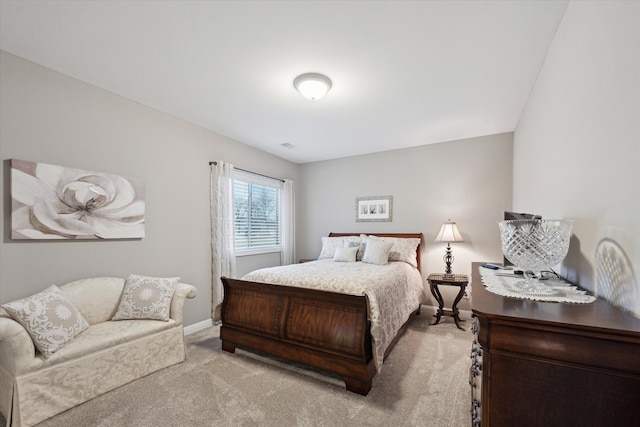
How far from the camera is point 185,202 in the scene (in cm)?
329

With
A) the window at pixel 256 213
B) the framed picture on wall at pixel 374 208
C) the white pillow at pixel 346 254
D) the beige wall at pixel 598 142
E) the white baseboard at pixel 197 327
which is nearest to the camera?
the beige wall at pixel 598 142

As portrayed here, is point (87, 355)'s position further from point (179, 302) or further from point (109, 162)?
point (109, 162)

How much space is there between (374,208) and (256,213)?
1.99 m

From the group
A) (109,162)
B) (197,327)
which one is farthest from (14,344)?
(197,327)

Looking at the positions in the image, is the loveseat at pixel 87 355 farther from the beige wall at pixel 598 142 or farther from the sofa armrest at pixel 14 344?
the beige wall at pixel 598 142

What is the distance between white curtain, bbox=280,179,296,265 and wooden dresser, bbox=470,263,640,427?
13.8 feet

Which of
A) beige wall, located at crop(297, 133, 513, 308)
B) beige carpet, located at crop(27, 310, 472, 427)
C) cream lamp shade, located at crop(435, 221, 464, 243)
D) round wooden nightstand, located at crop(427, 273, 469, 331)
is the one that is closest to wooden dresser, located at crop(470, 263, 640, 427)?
beige carpet, located at crop(27, 310, 472, 427)

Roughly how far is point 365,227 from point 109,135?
12.0ft

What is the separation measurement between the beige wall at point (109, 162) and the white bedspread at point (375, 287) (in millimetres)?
1142

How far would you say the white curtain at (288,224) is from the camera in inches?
192

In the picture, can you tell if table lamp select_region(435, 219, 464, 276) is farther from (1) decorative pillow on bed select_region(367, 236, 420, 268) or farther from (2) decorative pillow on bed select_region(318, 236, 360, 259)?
(2) decorative pillow on bed select_region(318, 236, 360, 259)

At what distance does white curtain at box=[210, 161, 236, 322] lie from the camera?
355 centimetres

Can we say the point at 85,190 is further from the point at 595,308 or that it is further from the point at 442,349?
the point at 442,349

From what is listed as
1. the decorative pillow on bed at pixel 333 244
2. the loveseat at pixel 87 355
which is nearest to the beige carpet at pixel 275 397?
the loveseat at pixel 87 355
